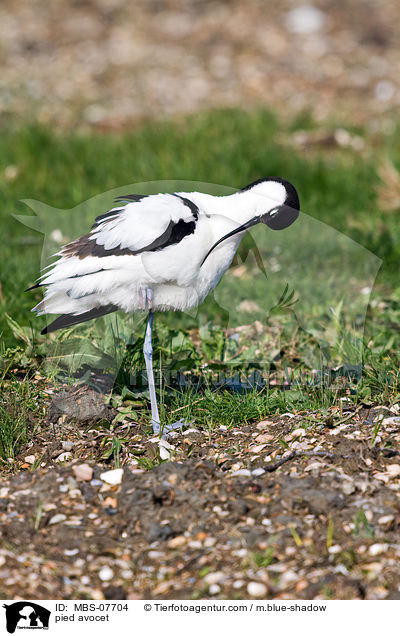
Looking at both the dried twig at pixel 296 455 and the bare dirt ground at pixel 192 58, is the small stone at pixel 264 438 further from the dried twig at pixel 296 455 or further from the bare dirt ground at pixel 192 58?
the bare dirt ground at pixel 192 58

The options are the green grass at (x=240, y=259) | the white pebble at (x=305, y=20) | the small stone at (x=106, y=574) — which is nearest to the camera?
the small stone at (x=106, y=574)

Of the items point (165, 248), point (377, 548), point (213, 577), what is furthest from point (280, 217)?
point (213, 577)

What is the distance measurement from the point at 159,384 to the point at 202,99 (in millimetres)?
6693

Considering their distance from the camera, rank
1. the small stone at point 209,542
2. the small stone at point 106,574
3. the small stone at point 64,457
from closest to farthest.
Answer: the small stone at point 106,574 < the small stone at point 209,542 < the small stone at point 64,457

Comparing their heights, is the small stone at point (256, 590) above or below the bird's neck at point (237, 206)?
below

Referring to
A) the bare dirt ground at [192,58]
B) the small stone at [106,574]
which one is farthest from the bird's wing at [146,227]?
the bare dirt ground at [192,58]

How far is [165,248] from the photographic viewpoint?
3.62m

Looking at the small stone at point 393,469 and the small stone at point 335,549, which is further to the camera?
the small stone at point 393,469

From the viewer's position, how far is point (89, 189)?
7.39 m

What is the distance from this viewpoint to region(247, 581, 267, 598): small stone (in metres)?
2.86

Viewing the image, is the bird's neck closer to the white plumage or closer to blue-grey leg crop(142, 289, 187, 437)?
the white plumage

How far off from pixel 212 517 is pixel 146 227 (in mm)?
1297

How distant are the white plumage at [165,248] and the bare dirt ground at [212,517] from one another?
70 centimetres

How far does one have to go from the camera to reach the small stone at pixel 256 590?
9.39 ft
